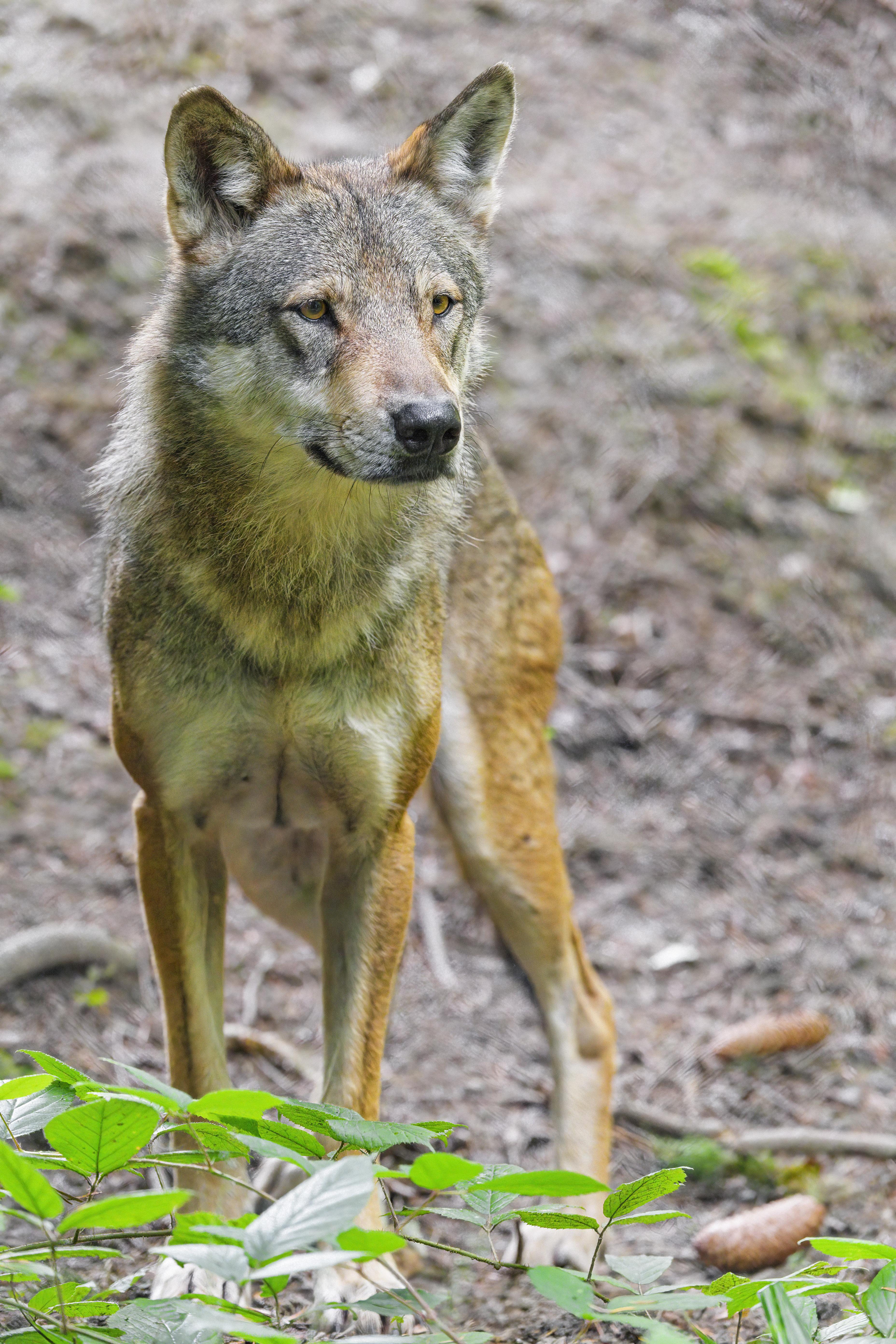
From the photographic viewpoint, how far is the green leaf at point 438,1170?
207 cm

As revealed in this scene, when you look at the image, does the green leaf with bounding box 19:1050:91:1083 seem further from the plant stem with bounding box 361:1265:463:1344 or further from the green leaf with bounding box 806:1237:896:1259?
the green leaf with bounding box 806:1237:896:1259

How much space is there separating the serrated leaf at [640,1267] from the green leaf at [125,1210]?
2.91 feet

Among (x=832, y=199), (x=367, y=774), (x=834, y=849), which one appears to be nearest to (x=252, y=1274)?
(x=367, y=774)

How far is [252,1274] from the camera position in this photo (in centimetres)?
184

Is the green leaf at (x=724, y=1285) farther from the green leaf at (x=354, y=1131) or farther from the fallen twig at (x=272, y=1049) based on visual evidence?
the fallen twig at (x=272, y=1049)

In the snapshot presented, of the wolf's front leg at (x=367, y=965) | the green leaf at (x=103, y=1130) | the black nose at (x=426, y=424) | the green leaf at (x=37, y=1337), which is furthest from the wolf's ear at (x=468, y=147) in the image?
the green leaf at (x=37, y=1337)

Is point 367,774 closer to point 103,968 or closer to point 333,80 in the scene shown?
point 103,968

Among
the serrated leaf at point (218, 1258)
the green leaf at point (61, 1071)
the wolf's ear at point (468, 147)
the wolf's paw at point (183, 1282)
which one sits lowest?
the wolf's paw at point (183, 1282)

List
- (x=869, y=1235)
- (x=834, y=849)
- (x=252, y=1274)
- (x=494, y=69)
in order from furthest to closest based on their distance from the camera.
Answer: (x=834, y=849)
(x=869, y=1235)
(x=494, y=69)
(x=252, y=1274)

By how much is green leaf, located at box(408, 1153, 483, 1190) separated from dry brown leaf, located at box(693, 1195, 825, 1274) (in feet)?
8.38

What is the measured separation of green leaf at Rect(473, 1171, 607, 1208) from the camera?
2.16 metres

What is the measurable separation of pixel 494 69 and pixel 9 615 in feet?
14.3

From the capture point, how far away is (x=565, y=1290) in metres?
2.15

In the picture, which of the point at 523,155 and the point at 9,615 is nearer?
the point at 9,615
